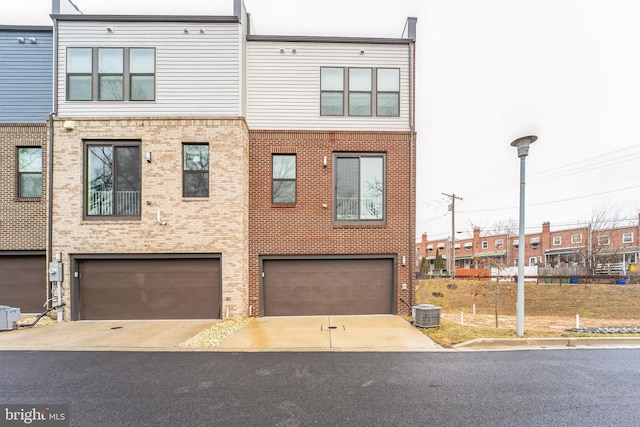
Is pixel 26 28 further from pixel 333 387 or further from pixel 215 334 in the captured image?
pixel 333 387

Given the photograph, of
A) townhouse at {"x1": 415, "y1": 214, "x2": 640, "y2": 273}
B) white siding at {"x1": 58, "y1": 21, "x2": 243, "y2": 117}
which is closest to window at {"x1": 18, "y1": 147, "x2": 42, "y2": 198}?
white siding at {"x1": 58, "y1": 21, "x2": 243, "y2": 117}

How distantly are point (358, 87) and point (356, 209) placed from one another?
4162 mm

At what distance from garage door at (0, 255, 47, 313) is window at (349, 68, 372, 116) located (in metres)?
11.2

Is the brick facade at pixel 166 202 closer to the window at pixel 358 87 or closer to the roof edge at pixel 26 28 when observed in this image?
the roof edge at pixel 26 28

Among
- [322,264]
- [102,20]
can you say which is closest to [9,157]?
[102,20]

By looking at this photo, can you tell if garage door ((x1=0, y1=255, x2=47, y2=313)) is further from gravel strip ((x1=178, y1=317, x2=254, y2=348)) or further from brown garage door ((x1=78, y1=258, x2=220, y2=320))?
gravel strip ((x1=178, y1=317, x2=254, y2=348))

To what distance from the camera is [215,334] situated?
7156mm

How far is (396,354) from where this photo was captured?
19.2ft

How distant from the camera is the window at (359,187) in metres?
9.60

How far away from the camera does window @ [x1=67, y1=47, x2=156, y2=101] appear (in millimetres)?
8812

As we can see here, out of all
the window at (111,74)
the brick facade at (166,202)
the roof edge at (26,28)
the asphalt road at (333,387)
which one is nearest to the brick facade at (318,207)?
the brick facade at (166,202)

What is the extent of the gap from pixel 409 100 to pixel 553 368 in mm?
8122

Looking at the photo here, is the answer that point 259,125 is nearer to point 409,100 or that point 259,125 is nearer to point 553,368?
point 409,100

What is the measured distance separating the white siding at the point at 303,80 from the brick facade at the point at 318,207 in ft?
1.19
